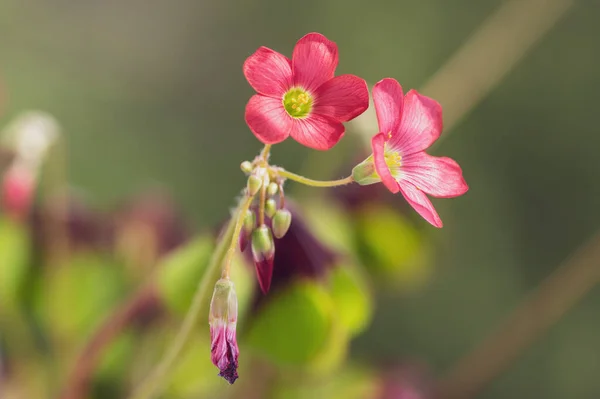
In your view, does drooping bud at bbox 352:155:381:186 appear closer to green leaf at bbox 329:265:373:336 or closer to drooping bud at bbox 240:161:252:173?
drooping bud at bbox 240:161:252:173

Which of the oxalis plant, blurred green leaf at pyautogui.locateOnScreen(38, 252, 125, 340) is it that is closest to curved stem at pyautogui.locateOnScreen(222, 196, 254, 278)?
the oxalis plant

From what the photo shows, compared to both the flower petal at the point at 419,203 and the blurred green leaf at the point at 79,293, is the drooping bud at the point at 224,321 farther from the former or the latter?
the blurred green leaf at the point at 79,293

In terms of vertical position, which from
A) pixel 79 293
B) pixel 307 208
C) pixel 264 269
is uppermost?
pixel 264 269

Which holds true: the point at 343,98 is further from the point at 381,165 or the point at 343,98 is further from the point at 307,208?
the point at 307,208

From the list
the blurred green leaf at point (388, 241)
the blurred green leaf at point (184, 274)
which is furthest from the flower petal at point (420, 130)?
the blurred green leaf at point (388, 241)

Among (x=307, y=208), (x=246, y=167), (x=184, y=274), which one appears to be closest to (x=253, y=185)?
(x=246, y=167)

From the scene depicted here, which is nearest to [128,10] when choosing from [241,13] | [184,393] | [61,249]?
[241,13]
